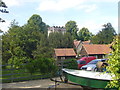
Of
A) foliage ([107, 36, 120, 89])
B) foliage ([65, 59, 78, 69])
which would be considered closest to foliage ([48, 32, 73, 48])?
foliage ([65, 59, 78, 69])

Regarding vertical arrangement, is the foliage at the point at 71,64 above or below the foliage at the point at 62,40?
below

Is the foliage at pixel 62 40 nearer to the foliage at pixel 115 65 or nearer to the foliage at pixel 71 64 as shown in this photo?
the foliage at pixel 71 64

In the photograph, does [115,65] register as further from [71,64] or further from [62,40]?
[62,40]

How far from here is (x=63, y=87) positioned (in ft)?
10.9

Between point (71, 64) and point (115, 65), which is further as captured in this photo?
point (71, 64)

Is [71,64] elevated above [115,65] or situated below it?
below

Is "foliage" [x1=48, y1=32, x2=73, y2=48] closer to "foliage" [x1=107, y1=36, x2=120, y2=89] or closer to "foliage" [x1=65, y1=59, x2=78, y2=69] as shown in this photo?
"foliage" [x1=65, y1=59, x2=78, y2=69]

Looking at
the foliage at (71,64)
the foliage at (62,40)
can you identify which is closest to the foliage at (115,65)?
the foliage at (71,64)

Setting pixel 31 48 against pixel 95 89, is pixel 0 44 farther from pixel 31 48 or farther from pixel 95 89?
pixel 95 89

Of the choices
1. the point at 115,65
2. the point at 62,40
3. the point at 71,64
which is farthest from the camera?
the point at 62,40

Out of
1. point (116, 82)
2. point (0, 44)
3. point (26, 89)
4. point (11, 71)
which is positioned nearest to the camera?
point (116, 82)

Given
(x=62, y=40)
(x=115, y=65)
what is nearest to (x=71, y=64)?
(x=115, y=65)

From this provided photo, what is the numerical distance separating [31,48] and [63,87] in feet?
61.9

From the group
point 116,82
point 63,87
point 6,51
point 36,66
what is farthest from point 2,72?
point 116,82
